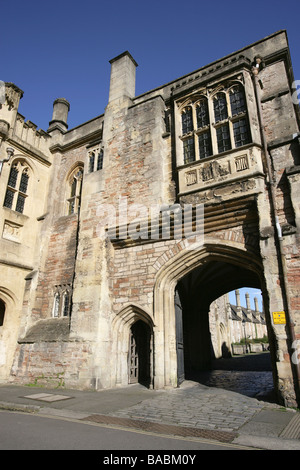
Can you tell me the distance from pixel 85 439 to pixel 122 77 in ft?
39.1

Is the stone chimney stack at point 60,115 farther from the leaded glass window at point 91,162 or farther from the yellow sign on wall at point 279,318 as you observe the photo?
the yellow sign on wall at point 279,318

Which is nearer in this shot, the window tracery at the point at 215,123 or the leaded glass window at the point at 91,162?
the window tracery at the point at 215,123

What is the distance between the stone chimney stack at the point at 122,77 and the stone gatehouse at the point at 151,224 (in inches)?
2.2

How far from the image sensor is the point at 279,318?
632 cm

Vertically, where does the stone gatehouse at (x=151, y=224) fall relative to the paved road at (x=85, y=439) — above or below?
above

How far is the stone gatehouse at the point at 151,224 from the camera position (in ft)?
24.1

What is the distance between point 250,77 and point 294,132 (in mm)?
2380

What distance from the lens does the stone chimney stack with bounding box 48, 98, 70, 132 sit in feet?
45.1

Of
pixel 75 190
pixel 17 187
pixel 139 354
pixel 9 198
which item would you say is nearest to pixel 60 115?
pixel 75 190

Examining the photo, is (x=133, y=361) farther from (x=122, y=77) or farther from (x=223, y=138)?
(x=122, y=77)

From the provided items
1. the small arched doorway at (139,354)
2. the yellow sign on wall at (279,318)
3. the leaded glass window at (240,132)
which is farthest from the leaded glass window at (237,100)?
the small arched doorway at (139,354)

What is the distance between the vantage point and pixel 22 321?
1039cm

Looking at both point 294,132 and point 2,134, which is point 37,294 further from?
point 294,132
